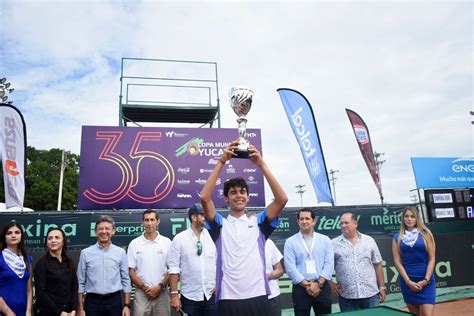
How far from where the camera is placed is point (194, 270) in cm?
438

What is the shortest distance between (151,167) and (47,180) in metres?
26.7

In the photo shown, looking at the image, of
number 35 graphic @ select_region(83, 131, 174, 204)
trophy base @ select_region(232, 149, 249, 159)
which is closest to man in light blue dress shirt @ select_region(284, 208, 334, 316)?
trophy base @ select_region(232, 149, 249, 159)

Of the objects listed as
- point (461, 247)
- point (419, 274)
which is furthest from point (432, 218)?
point (419, 274)

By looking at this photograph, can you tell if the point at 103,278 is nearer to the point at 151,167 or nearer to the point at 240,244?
the point at 240,244

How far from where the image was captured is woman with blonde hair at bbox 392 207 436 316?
13.8ft

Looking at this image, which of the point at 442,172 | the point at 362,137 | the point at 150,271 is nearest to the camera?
the point at 150,271

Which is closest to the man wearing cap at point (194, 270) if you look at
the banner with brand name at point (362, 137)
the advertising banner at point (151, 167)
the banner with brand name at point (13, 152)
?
the advertising banner at point (151, 167)

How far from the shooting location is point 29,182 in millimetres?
31016

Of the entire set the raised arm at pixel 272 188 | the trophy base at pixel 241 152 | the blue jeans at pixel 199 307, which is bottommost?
the blue jeans at pixel 199 307

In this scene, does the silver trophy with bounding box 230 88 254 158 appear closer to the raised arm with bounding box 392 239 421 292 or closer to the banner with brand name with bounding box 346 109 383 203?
the raised arm with bounding box 392 239 421 292

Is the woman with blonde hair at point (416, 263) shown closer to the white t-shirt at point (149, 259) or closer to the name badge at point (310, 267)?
the name badge at point (310, 267)

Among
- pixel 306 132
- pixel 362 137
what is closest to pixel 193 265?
pixel 306 132

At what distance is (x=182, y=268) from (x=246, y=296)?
88.7 inches

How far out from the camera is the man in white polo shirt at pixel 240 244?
240 centimetres
